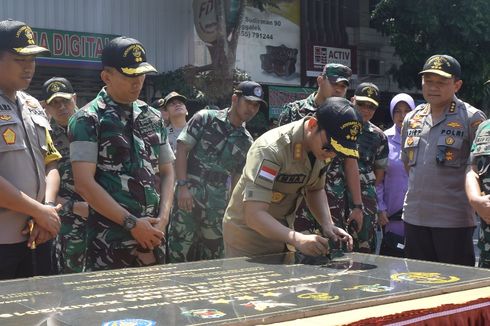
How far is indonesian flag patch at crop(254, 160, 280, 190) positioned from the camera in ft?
10.3

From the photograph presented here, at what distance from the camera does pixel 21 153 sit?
319 cm

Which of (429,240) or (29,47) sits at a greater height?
(29,47)

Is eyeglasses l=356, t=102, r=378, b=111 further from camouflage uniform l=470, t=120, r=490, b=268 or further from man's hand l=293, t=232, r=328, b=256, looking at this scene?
man's hand l=293, t=232, r=328, b=256

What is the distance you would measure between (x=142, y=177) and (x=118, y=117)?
0.30 meters

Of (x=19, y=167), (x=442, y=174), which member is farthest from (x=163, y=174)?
(x=442, y=174)

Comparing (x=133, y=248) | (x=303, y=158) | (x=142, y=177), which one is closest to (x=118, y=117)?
(x=142, y=177)

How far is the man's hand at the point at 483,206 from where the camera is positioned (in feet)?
12.2

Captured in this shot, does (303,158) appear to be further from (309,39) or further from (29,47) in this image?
(309,39)

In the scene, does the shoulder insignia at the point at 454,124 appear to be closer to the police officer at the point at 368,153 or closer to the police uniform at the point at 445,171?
the police uniform at the point at 445,171

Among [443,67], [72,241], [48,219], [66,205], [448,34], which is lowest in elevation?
[72,241]

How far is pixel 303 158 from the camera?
10.8ft

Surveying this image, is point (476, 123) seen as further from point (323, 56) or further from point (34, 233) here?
point (323, 56)

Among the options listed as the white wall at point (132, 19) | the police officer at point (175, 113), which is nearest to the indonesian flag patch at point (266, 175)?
the police officer at point (175, 113)

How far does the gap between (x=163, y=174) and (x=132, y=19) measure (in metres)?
9.85
